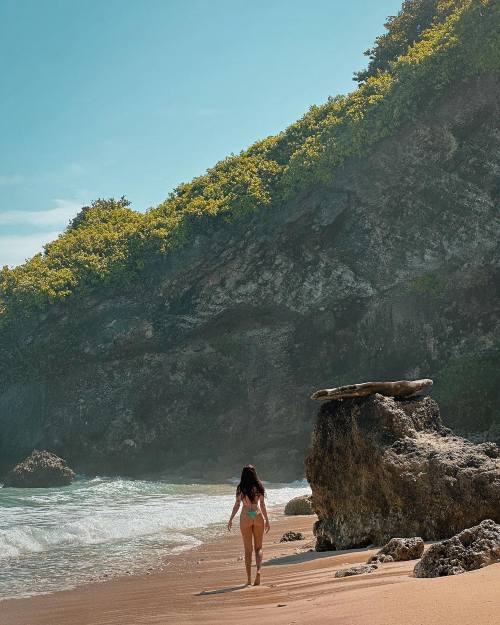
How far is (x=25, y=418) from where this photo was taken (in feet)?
117

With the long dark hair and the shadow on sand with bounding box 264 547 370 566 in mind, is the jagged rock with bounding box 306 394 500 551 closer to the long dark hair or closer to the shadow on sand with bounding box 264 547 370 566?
the shadow on sand with bounding box 264 547 370 566

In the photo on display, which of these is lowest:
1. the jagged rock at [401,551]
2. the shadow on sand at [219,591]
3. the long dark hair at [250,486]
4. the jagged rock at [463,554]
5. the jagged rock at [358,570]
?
the shadow on sand at [219,591]

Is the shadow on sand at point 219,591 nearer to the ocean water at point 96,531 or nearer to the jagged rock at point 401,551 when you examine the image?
the jagged rock at point 401,551

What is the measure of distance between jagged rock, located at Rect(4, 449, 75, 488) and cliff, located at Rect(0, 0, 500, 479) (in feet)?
14.8

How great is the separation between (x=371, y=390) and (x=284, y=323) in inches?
876

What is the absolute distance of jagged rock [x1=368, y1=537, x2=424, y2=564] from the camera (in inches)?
271

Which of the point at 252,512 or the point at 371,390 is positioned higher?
the point at 371,390

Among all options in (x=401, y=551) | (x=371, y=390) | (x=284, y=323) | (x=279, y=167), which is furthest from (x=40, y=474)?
(x=401, y=551)

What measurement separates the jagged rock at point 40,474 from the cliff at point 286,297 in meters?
4.51

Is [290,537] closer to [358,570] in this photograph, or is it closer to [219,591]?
[219,591]

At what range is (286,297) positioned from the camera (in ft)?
105

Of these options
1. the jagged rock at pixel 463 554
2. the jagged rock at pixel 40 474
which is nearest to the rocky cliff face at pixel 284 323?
the jagged rock at pixel 40 474

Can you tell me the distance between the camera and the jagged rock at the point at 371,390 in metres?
10.1

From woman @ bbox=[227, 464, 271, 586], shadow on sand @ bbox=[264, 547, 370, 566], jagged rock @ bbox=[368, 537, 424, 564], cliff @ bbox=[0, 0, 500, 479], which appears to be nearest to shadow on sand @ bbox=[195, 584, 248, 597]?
woman @ bbox=[227, 464, 271, 586]
